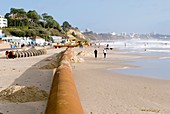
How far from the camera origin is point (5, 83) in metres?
13.0

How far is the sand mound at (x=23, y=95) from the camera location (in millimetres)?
8895

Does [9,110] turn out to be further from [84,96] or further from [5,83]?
[5,83]

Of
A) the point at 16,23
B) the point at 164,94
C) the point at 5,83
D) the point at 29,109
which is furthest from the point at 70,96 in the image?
the point at 16,23

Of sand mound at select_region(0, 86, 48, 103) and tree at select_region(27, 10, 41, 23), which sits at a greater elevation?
tree at select_region(27, 10, 41, 23)

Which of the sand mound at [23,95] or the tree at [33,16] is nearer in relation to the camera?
the sand mound at [23,95]

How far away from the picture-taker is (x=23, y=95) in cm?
912

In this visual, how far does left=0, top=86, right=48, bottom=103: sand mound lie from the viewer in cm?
Result: 890

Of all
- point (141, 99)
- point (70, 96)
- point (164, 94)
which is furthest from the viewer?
point (164, 94)

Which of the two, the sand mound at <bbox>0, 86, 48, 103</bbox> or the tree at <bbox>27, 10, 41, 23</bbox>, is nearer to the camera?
the sand mound at <bbox>0, 86, 48, 103</bbox>

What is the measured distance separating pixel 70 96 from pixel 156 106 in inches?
149

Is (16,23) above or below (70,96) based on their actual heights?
above

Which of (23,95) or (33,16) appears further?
(33,16)

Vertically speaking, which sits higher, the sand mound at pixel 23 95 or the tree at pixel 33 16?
the tree at pixel 33 16

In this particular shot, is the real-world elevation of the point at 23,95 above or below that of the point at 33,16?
below
